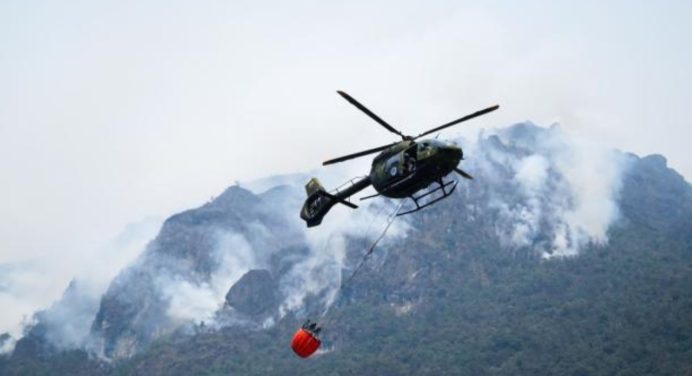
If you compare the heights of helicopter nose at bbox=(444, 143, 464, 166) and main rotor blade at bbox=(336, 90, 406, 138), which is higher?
main rotor blade at bbox=(336, 90, 406, 138)

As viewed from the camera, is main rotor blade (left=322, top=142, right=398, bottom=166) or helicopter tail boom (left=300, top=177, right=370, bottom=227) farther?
helicopter tail boom (left=300, top=177, right=370, bottom=227)

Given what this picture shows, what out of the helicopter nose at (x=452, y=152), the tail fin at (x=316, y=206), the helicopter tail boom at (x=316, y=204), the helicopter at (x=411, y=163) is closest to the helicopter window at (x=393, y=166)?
the helicopter at (x=411, y=163)

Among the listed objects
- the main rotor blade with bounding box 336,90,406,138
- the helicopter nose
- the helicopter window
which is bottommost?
the helicopter nose

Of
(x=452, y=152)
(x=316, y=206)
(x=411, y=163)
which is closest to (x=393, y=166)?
(x=411, y=163)

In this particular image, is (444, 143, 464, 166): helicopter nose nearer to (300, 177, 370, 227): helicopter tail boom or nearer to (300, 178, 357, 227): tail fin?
(300, 177, 370, 227): helicopter tail boom

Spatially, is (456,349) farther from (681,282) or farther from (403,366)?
(681,282)

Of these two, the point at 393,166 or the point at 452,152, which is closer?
the point at 452,152

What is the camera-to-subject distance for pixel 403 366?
18500cm

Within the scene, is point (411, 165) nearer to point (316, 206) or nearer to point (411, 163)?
point (411, 163)

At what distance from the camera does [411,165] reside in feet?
99.5

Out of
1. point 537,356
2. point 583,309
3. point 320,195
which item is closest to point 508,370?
point 537,356

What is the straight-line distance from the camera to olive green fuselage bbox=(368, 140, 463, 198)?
97.2ft

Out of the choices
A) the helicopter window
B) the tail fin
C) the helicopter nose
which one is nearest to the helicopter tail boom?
the tail fin

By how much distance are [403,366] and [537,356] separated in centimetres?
3121
